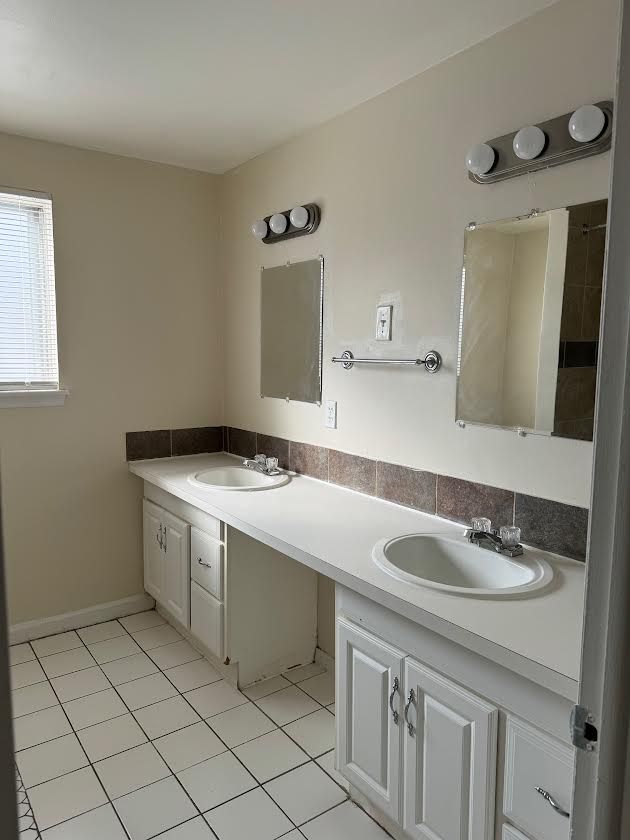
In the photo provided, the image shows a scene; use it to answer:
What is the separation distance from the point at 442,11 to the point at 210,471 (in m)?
2.08

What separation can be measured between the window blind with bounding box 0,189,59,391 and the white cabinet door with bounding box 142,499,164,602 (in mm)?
788

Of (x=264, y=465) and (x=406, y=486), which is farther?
(x=264, y=465)

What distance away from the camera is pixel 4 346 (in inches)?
111

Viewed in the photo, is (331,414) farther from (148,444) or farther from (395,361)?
(148,444)

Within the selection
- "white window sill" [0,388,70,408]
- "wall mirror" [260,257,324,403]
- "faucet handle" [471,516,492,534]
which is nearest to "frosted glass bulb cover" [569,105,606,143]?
"faucet handle" [471,516,492,534]

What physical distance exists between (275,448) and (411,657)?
5.23 feet

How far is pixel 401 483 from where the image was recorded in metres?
2.29

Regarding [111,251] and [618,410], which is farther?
[111,251]

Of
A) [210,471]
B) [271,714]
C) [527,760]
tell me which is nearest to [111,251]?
[210,471]

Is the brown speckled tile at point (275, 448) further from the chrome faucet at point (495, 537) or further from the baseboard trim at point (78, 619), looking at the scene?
the chrome faucet at point (495, 537)

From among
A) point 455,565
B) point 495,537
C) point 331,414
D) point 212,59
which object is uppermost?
point 212,59

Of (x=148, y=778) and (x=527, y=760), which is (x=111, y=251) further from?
(x=527, y=760)

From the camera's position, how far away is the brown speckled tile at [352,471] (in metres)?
2.44

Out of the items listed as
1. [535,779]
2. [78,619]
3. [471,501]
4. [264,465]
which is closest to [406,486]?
[471,501]
